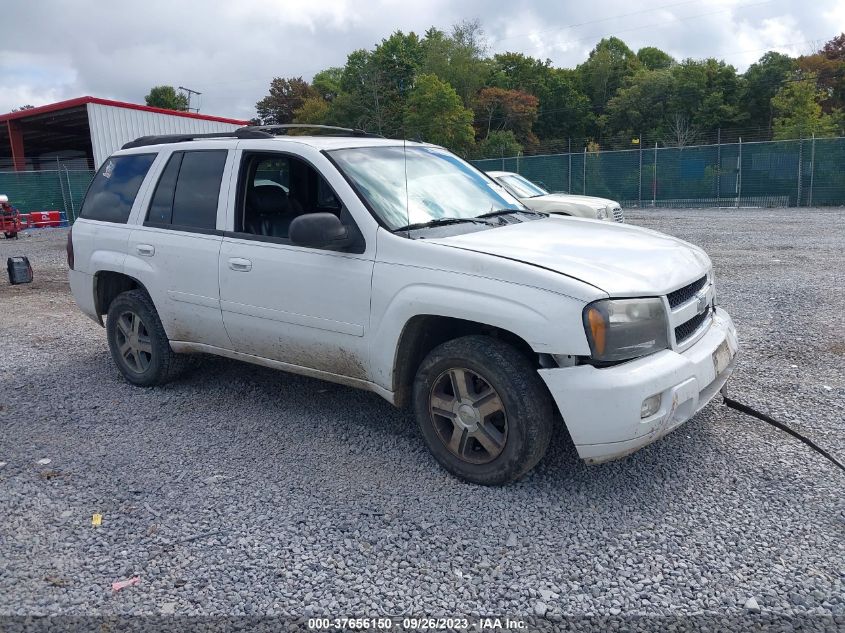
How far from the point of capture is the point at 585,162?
27391mm

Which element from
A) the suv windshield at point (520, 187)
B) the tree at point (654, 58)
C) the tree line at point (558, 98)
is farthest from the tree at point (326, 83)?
the suv windshield at point (520, 187)

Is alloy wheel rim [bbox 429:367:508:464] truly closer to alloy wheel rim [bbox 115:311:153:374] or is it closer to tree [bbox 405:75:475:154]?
alloy wheel rim [bbox 115:311:153:374]

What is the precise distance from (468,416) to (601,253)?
1124 millimetres

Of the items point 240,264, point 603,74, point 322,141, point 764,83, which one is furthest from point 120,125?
point 603,74

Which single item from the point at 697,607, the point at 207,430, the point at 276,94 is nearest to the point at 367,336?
the point at 207,430

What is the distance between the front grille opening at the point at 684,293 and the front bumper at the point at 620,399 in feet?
0.92

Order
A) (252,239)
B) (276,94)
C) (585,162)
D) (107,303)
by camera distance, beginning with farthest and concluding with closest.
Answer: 1. (276,94)
2. (585,162)
3. (107,303)
4. (252,239)

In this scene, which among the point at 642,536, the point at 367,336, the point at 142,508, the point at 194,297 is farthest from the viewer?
the point at 194,297

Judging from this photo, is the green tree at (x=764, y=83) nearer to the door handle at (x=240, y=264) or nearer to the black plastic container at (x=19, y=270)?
the black plastic container at (x=19, y=270)

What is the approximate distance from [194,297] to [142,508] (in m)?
1.69

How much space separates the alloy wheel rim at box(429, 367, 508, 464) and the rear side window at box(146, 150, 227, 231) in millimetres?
2116

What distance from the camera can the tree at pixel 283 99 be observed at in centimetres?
7806

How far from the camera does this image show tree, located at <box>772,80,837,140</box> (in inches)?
1358

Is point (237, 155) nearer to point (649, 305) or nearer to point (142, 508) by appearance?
point (142, 508)
